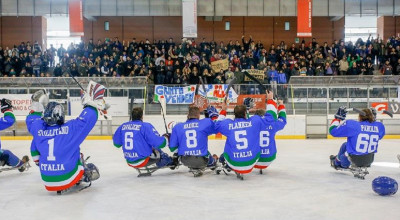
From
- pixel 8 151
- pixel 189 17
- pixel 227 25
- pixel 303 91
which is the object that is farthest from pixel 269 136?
pixel 227 25

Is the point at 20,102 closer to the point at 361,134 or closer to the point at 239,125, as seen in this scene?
the point at 239,125

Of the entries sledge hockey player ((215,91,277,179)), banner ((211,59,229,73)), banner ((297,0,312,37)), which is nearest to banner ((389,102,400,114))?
banner ((297,0,312,37))

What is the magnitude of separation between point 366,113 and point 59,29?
23.2 m

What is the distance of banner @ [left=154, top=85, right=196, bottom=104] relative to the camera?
17391 mm

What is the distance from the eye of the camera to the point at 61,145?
7.19 m

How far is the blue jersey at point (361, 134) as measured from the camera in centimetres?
846

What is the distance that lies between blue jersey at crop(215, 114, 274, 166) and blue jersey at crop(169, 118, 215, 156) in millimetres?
353

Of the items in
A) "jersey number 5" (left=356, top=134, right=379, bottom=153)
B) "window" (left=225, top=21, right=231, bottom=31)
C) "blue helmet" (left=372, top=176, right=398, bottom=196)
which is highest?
"window" (left=225, top=21, right=231, bottom=31)

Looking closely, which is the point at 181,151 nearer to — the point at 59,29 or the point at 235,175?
the point at 235,175

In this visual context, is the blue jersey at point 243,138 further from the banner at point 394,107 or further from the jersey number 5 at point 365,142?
the banner at point 394,107

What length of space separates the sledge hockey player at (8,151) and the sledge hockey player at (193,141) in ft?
9.23

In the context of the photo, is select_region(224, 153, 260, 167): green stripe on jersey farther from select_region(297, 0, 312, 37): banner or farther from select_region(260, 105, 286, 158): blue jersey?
select_region(297, 0, 312, 37): banner

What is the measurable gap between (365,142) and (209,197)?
9.68ft

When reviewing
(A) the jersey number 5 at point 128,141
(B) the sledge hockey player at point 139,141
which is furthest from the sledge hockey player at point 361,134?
(A) the jersey number 5 at point 128,141
